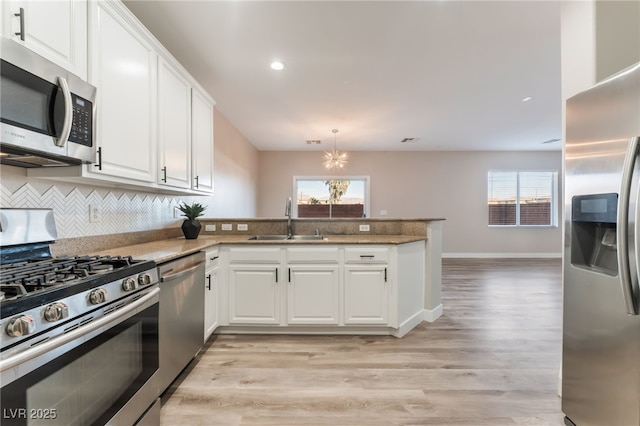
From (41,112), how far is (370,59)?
264 cm

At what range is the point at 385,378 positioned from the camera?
200 cm

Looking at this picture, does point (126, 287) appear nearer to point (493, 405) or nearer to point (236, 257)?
point (236, 257)

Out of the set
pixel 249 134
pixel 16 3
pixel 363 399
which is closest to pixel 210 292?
pixel 363 399

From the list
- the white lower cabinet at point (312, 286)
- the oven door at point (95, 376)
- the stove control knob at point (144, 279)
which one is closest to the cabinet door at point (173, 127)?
the white lower cabinet at point (312, 286)

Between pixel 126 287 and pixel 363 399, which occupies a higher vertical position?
pixel 126 287

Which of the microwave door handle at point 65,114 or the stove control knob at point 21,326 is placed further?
the microwave door handle at point 65,114

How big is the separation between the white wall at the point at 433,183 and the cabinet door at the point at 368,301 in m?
4.85

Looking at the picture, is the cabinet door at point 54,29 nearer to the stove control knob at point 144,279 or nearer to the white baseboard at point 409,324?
the stove control knob at point 144,279

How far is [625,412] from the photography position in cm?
115

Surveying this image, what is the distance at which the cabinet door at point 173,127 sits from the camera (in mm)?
2182

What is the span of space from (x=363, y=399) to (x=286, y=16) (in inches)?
112

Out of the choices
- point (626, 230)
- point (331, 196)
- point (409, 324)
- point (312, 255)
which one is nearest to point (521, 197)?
point (331, 196)

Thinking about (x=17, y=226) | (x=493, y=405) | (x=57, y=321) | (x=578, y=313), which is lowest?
(x=493, y=405)

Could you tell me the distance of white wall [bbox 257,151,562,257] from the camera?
7.25 metres
